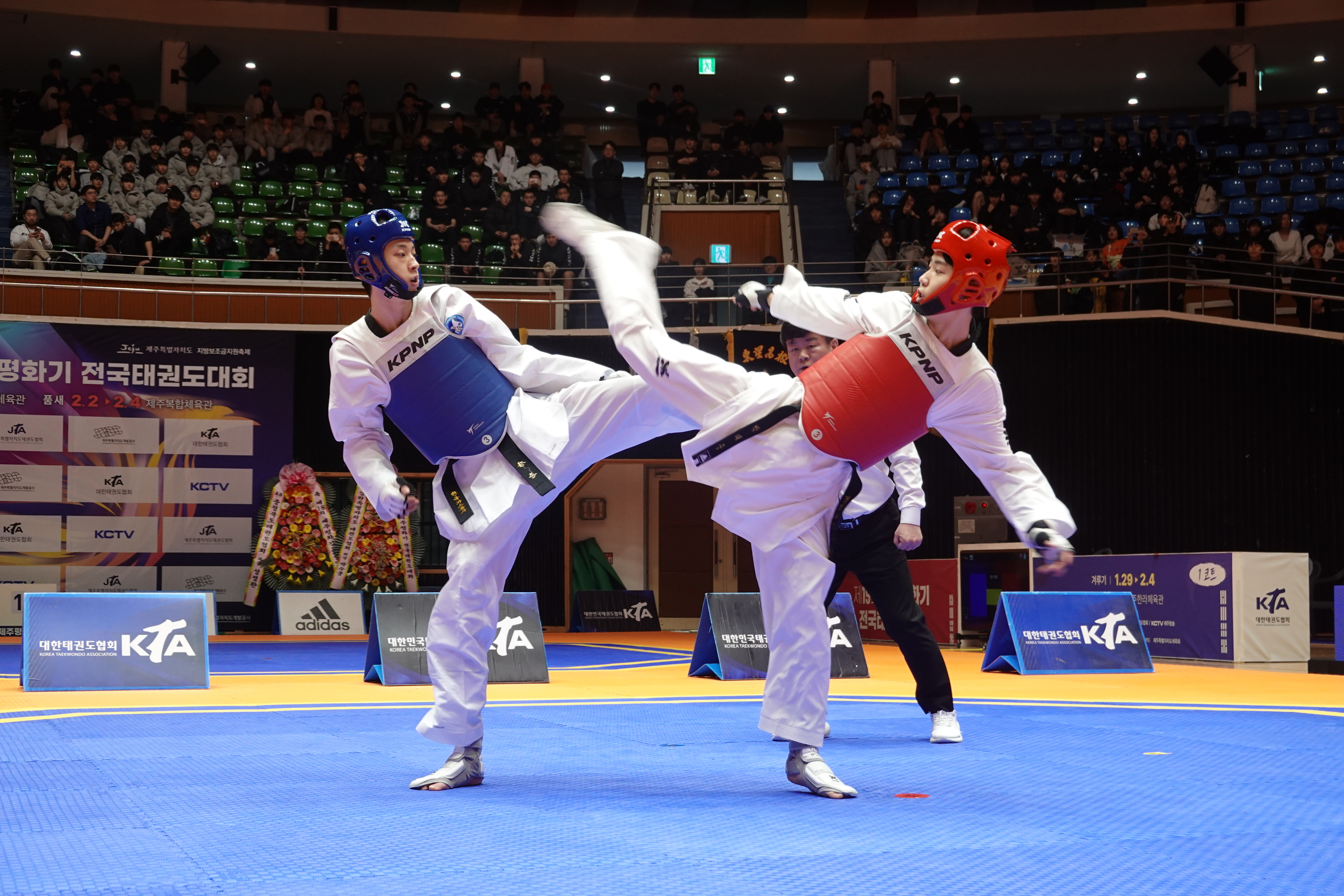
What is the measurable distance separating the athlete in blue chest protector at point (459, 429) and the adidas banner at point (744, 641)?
4019 mm

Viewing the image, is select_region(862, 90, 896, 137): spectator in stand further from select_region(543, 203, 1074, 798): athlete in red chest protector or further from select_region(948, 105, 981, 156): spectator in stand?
select_region(543, 203, 1074, 798): athlete in red chest protector

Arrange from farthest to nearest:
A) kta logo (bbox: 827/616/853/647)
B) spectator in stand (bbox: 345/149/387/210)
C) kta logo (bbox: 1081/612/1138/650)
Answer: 1. spectator in stand (bbox: 345/149/387/210)
2. kta logo (bbox: 1081/612/1138/650)
3. kta logo (bbox: 827/616/853/647)

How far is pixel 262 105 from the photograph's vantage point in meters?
17.9

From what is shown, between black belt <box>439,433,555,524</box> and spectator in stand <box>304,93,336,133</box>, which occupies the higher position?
spectator in stand <box>304,93,336,133</box>

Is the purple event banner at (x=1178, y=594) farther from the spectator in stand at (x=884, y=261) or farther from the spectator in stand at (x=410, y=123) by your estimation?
the spectator in stand at (x=410, y=123)

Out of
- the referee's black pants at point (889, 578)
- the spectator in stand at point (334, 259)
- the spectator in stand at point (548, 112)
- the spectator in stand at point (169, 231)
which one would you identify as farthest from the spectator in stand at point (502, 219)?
the referee's black pants at point (889, 578)


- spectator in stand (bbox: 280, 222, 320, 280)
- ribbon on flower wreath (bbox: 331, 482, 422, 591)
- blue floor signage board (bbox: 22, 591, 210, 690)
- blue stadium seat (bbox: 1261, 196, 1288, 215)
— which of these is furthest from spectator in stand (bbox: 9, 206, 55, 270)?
blue stadium seat (bbox: 1261, 196, 1288, 215)

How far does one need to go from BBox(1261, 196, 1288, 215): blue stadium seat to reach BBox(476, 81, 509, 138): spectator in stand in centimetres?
1080

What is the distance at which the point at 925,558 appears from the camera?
1357 cm

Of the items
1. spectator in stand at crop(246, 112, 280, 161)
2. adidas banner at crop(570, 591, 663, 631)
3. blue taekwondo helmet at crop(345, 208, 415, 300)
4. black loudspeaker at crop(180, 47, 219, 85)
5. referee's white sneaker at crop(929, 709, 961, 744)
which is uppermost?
black loudspeaker at crop(180, 47, 219, 85)

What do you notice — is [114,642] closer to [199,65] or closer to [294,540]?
[294,540]

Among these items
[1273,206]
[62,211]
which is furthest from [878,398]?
[1273,206]

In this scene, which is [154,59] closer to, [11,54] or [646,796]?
[11,54]

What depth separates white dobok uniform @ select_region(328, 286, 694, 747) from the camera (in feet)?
12.5
